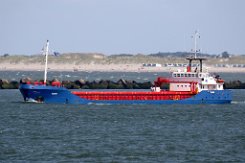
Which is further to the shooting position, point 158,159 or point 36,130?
point 36,130

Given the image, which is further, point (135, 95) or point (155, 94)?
point (155, 94)

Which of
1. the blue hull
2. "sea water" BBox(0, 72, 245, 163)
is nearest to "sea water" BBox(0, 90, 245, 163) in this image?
Result: "sea water" BBox(0, 72, 245, 163)

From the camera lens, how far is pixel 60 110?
76.9 m

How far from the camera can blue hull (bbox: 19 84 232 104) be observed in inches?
3307

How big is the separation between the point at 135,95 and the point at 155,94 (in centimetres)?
184

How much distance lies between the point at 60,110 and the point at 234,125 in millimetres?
16618

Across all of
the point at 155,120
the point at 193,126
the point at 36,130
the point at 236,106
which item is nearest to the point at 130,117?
the point at 155,120

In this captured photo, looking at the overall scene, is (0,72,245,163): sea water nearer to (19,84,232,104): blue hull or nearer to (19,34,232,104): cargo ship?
(19,84,232,104): blue hull

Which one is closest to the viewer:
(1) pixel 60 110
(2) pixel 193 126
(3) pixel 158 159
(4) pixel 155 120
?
(3) pixel 158 159

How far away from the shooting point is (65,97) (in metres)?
84.4

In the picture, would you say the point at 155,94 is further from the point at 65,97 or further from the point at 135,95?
the point at 65,97

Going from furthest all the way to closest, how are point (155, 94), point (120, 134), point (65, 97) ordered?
point (155, 94) → point (65, 97) → point (120, 134)

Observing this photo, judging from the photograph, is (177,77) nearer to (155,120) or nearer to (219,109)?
(219,109)

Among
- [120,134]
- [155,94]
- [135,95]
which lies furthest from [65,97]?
[120,134]
